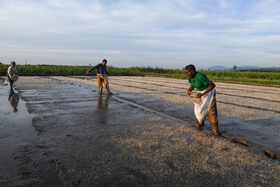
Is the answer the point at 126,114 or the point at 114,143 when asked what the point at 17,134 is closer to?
the point at 114,143

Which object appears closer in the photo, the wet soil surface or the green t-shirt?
the wet soil surface

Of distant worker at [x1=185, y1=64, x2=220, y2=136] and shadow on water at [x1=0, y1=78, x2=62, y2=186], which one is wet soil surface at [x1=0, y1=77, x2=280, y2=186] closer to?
shadow on water at [x1=0, y1=78, x2=62, y2=186]

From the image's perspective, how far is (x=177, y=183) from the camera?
114 inches

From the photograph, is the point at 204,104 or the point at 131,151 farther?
the point at 204,104

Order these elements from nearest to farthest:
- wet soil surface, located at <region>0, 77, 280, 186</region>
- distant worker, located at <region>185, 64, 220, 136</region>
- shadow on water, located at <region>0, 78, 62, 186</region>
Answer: shadow on water, located at <region>0, 78, 62, 186</region> < wet soil surface, located at <region>0, 77, 280, 186</region> < distant worker, located at <region>185, 64, 220, 136</region>

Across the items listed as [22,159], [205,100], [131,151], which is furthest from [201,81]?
[22,159]

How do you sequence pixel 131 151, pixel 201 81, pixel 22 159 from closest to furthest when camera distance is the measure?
pixel 22 159 → pixel 131 151 → pixel 201 81

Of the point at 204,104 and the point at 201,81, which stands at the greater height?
the point at 201,81

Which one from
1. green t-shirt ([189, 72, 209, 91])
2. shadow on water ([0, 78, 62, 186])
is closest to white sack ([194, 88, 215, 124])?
green t-shirt ([189, 72, 209, 91])

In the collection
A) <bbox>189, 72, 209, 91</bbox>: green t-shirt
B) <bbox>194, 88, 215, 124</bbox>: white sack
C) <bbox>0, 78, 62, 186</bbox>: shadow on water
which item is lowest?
<bbox>0, 78, 62, 186</bbox>: shadow on water

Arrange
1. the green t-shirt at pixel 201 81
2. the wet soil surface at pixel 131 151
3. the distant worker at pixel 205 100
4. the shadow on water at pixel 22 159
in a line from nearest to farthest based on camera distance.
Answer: the shadow on water at pixel 22 159
the wet soil surface at pixel 131 151
the green t-shirt at pixel 201 81
the distant worker at pixel 205 100

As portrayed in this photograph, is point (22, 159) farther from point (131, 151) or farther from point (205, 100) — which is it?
point (205, 100)

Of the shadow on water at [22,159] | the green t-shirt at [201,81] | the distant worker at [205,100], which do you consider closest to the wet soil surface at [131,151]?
the shadow on water at [22,159]

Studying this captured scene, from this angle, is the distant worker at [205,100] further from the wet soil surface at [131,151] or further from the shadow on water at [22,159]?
the shadow on water at [22,159]
